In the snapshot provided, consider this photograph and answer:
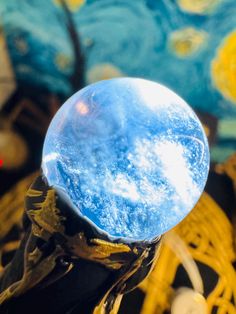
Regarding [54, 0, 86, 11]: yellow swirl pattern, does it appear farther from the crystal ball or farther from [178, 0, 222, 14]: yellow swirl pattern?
the crystal ball

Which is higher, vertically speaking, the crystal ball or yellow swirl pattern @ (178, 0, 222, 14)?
the crystal ball

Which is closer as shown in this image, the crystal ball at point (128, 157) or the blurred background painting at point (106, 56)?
the crystal ball at point (128, 157)

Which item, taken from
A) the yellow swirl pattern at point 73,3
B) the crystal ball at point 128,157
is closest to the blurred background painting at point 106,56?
the yellow swirl pattern at point 73,3

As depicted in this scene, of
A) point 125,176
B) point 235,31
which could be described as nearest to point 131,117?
point 125,176

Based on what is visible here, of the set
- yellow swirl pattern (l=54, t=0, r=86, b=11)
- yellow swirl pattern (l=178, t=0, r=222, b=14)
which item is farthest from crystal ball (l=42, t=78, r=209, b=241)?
yellow swirl pattern (l=54, t=0, r=86, b=11)

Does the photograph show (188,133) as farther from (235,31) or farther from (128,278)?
(235,31)

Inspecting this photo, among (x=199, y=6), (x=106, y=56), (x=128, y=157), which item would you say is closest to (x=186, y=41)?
(x=199, y=6)

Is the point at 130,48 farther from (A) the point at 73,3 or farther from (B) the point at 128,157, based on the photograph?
(B) the point at 128,157

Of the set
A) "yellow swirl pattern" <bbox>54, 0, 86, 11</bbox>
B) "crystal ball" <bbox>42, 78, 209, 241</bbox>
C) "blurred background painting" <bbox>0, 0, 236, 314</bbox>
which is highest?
"crystal ball" <bbox>42, 78, 209, 241</bbox>

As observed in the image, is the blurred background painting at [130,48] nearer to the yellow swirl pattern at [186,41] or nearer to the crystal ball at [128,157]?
the yellow swirl pattern at [186,41]
